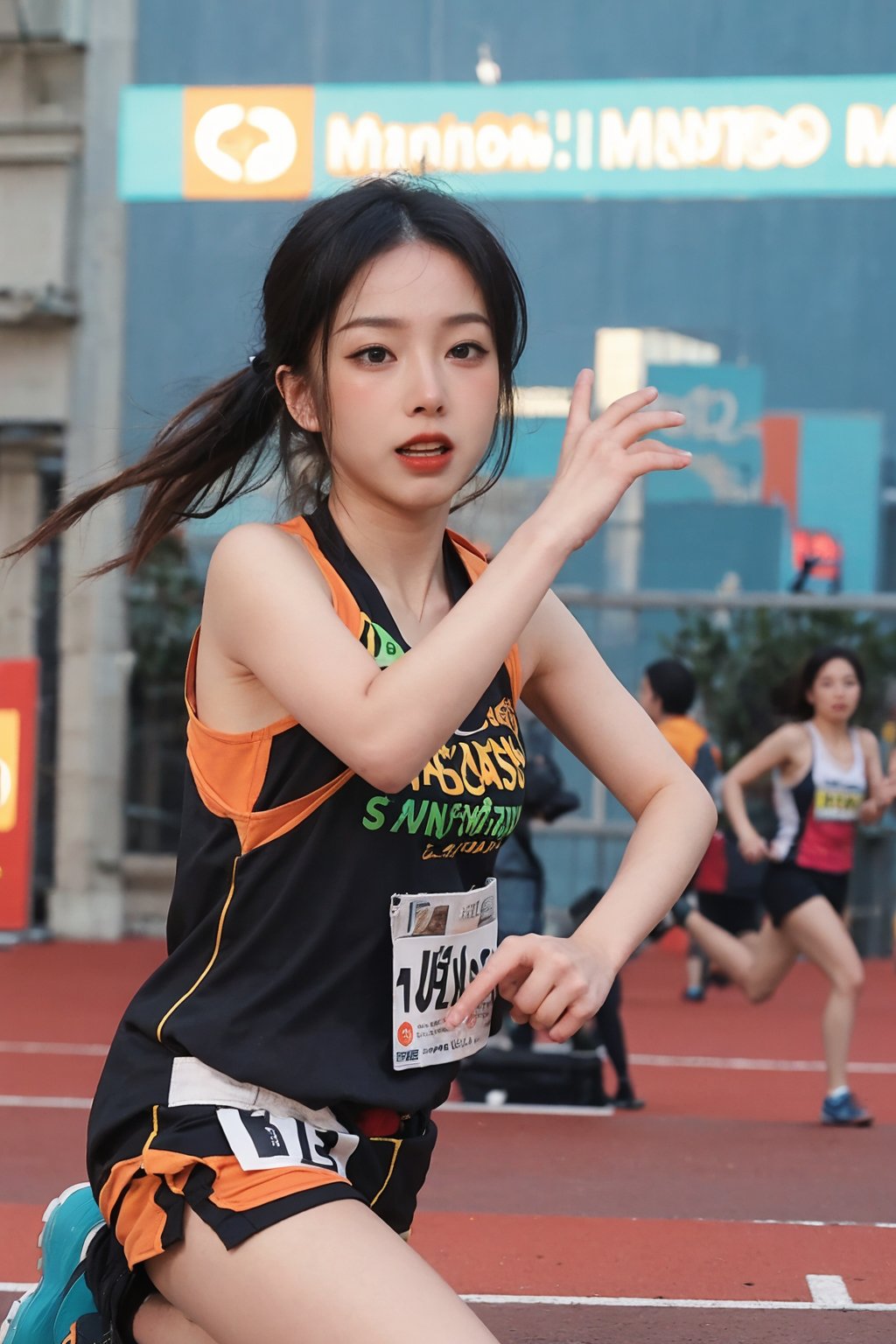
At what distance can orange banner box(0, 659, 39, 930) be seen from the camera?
11227 mm

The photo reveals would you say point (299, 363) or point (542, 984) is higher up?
point (299, 363)

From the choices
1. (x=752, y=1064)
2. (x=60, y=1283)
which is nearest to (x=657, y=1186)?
(x=752, y=1064)

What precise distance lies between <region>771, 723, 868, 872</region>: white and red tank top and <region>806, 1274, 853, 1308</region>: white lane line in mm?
2997

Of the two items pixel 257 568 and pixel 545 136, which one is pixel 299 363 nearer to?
pixel 257 568

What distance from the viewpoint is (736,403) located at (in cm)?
1378

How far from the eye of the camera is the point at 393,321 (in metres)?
2.44

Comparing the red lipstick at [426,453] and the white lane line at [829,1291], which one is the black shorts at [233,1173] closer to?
the red lipstick at [426,453]

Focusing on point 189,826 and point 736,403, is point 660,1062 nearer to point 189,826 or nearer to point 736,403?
point 736,403

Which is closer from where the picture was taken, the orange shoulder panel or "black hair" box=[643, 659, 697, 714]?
the orange shoulder panel

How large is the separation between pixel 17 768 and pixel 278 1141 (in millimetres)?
9492

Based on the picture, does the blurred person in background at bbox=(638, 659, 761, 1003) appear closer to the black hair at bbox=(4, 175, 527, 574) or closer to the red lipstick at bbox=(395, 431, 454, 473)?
the black hair at bbox=(4, 175, 527, 574)

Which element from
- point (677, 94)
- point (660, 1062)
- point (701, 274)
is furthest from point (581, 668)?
point (701, 274)

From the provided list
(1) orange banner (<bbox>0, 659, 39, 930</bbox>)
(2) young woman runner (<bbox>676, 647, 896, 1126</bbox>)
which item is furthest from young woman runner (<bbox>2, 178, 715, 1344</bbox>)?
(1) orange banner (<bbox>0, 659, 39, 930</bbox>)

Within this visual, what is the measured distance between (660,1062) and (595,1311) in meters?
4.96
